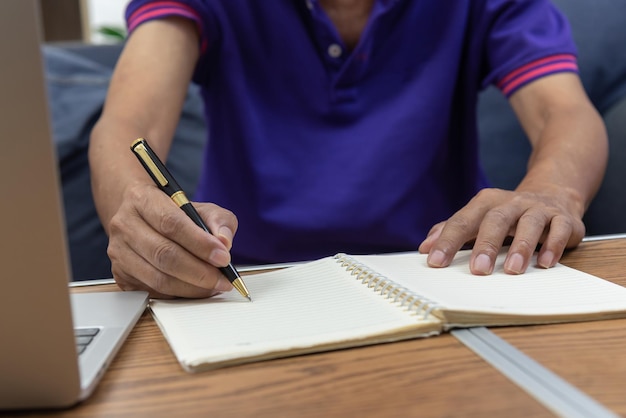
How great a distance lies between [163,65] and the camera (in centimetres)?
101

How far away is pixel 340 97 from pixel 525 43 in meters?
0.30

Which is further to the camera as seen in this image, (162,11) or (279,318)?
(162,11)

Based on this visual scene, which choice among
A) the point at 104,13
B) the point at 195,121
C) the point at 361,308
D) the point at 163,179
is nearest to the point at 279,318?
the point at 361,308

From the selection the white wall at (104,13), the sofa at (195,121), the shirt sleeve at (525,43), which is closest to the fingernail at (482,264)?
the shirt sleeve at (525,43)

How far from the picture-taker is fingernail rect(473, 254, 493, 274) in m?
0.61

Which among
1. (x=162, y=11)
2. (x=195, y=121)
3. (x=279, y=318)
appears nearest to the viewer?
(x=279, y=318)

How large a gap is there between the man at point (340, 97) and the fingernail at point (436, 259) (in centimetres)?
37

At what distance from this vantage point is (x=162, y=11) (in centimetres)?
101

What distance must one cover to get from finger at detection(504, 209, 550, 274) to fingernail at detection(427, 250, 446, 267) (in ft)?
0.19

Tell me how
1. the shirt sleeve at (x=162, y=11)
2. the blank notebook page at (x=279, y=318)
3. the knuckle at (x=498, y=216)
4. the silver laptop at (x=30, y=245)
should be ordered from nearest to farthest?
the silver laptop at (x=30, y=245) → the blank notebook page at (x=279, y=318) → the knuckle at (x=498, y=216) → the shirt sleeve at (x=162, y=11)

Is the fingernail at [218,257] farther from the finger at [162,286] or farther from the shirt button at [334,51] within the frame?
the shirt button at [334,51]

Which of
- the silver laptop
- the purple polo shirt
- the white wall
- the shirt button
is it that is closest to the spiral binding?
the silver laptop

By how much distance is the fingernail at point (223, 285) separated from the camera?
567mm

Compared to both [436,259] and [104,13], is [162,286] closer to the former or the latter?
[436,259]
